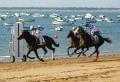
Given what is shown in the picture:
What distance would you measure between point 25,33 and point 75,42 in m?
3.69

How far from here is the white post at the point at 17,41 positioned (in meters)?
28.1

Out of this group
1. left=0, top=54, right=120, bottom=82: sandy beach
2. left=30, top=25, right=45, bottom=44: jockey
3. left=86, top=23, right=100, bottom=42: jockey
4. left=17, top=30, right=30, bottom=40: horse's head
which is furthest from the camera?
left=86, top=23, right=100, bottom=42: jockey

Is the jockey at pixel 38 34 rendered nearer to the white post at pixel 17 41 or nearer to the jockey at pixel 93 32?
the white post at pixel 17 41

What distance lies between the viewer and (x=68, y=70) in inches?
886

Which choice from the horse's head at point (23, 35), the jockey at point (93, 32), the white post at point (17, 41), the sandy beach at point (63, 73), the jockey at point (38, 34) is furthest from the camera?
the jockey at point (93, 32)

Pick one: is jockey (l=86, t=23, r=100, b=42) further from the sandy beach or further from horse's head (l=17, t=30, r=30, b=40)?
the sandy beach

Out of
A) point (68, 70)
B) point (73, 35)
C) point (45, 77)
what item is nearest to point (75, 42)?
point (73, 35)

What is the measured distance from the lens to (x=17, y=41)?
28.4 metres

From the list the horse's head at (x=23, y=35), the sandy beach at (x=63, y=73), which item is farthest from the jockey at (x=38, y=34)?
the sandy beach at (x=63, y=73)

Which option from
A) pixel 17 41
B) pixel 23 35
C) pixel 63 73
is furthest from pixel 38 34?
pixel 63 73

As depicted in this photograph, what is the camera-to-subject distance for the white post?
92.2 feet

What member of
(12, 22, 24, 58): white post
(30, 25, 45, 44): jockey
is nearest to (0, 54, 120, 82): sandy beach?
(30, 25, 45, 44): jockey

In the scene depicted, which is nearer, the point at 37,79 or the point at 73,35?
the point at 37,79

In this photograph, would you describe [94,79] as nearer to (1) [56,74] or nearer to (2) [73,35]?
(1) [56,74]
